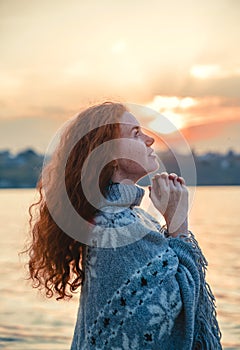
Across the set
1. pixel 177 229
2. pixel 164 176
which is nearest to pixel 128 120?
pixel 164 176

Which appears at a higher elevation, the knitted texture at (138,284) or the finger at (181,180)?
the finger at (181,180)

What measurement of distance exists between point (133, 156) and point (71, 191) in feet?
0.77

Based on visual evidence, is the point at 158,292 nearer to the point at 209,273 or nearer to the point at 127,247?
the point at 127,247

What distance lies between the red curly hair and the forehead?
0.05 ft

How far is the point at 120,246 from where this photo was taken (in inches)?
95.8

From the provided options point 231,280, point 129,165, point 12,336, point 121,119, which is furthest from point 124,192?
point 231,280

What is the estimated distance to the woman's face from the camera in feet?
8.31

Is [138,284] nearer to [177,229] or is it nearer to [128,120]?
[177,229]

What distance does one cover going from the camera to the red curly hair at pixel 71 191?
2518mm

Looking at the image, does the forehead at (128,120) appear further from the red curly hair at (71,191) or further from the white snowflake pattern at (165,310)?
the white snowflake pattern at (165,310)

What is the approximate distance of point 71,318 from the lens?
6758mm

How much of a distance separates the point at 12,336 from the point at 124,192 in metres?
4.15

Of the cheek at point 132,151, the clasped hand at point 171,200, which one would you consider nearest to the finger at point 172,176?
the clasped hand at point 171,200

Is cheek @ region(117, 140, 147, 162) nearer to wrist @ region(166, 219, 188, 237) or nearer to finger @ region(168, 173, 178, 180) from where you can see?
finger @ region(168, 173, 178, 180)
